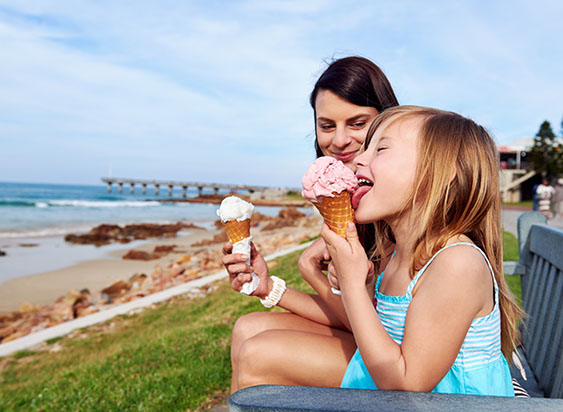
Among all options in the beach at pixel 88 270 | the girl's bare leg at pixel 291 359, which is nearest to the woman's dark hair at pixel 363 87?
the girl's bare leg at pixel 291 359

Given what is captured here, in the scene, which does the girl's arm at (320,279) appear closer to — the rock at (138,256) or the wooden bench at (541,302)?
the wooden bench at (541,302)

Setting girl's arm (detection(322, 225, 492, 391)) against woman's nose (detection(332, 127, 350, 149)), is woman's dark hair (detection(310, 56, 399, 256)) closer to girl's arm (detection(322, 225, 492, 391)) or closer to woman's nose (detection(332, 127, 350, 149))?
woman's nose (detection(332, 127, 350, 149))

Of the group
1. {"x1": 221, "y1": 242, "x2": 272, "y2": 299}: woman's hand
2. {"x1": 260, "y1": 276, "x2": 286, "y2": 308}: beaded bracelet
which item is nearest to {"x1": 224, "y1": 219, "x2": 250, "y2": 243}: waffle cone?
{"x1": 221, "y1": 242, "x2": 272, "y2": 299}: woman's hand

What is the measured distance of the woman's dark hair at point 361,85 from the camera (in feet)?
8.00

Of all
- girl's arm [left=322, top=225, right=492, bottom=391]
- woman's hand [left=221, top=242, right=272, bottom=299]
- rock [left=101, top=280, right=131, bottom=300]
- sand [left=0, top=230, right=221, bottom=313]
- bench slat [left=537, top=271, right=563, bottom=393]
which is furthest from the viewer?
rock [left=101, top=280, right=131, bottom=300]

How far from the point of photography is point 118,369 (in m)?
4.47

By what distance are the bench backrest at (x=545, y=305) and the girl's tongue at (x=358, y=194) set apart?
1011 millimetres

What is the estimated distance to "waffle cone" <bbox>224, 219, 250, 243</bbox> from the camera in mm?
2154

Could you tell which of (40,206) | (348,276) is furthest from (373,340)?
(40,206)

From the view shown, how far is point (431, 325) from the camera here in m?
1.33

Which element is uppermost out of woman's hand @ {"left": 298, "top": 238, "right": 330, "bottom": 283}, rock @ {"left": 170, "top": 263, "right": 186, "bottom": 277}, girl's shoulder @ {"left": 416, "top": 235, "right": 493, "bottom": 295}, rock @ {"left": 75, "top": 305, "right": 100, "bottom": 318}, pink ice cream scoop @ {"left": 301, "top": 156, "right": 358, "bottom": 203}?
pink ice cream scoop @ {"left": 301, "top": 156, "right": 358, "bottom": 203}

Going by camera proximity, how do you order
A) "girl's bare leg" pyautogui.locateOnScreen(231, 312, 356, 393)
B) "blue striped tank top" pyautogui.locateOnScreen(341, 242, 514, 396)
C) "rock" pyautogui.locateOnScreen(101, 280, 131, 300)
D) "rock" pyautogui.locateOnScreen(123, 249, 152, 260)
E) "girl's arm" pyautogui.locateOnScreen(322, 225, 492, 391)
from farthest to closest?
"rock" pyautogui.locateOnScreen(123, 249, 152, 260) → "rock" pyautogui.locateOnScreen(101, 280, 131, 300) → "girl's bare leg" pyautogui.locateOnScreen(231, 312, 356, 393) → "blue striped tank top" pyautogui.locateOnScreen(341, 242, 514, 396) → "girl's arm" pyautogui.locateOnScreen(322, 225, 492, 391)

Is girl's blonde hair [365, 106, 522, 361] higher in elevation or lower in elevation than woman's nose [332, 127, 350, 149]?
lower

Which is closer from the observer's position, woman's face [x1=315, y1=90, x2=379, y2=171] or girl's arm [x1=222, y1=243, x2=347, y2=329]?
girl's arm [x1=222, y1=243, x2=347, y2=329]
